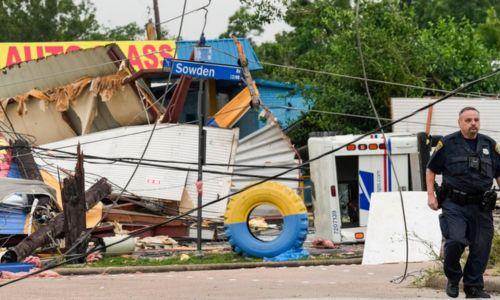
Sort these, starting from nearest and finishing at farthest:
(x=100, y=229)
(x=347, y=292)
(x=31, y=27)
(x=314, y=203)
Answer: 1. (x=347, y=292)
2. (x=314, y=203)
3. (x=100, y=229)
4. (x=31, y=27)

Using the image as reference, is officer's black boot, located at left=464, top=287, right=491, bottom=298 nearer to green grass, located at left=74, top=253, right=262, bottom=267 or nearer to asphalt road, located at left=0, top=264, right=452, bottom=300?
asphalt road, located at left=0, top=264, right=452, bottom=300

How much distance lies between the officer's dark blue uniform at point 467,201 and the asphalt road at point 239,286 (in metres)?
0.61

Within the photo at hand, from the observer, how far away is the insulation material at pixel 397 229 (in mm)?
16125

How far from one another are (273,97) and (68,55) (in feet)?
26.9

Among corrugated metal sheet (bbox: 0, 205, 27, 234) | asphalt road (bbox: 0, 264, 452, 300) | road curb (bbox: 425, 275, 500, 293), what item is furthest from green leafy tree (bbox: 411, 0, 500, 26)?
road curb (bbox: 425, 275, 500, 293)

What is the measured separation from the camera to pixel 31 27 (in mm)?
68125

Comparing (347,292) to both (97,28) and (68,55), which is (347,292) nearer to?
(68,55)

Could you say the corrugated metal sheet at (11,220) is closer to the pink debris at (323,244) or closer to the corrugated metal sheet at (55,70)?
the pink debris at (323,244)

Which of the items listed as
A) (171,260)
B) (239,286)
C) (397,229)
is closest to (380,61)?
(171,260)

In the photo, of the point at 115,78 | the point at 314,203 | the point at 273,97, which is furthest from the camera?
the point at 273,97

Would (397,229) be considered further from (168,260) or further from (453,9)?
(453,9)

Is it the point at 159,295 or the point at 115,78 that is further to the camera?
the point at 115,78

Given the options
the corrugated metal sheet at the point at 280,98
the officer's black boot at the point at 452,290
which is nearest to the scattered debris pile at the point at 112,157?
the corrugated metal sheet at the point at 280,98

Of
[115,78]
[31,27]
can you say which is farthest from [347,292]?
[31,27]
